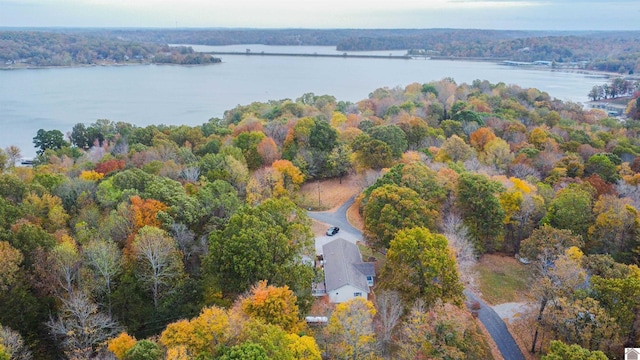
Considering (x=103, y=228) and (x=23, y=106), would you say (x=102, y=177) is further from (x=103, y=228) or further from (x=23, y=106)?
(x=23, y=106)

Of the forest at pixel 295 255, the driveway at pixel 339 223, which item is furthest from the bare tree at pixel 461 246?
the driveway at pixel 339 223

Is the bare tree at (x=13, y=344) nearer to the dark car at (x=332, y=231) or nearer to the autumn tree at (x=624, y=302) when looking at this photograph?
the dark car at (x=332, y=231)

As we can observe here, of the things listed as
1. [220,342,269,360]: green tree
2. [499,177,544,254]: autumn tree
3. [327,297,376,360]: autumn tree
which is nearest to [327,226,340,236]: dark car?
[499,177,544,254]: autumn tree

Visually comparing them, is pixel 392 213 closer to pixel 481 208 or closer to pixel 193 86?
pixel 481 208

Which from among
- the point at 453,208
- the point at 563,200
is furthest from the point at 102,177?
the point at 563,200

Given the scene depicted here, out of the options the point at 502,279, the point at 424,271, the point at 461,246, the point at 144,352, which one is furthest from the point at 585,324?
the point at 144,352

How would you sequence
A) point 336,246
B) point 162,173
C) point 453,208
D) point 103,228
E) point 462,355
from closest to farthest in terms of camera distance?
point 462,355 → point 103,228 → point 336,246 → point 453,208 → point 162,173
